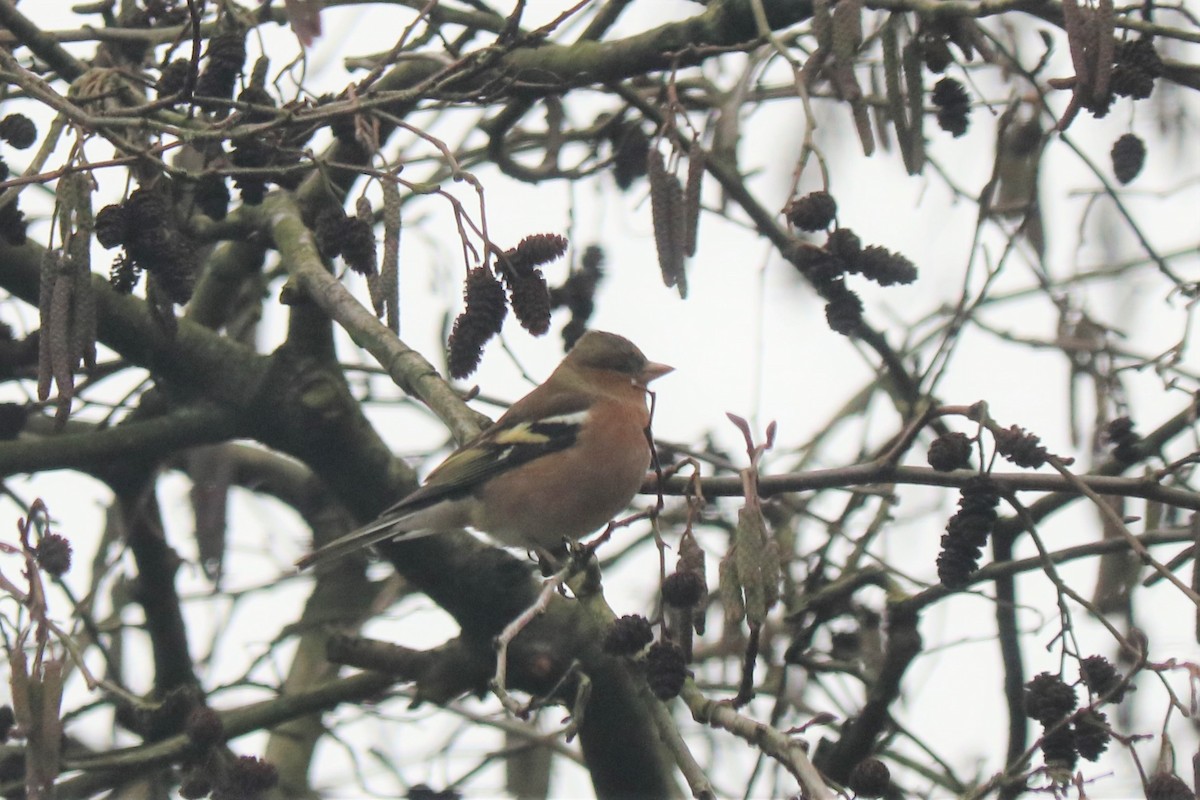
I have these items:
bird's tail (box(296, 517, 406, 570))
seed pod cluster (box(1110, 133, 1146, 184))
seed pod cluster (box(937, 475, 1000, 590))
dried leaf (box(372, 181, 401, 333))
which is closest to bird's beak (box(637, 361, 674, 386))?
bird's tail (box(296, 517, 406, 570))

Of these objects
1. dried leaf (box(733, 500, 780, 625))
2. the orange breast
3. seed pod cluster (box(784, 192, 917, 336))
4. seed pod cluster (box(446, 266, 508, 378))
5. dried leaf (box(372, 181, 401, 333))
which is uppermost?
the orange breast

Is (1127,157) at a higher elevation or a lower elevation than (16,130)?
higher

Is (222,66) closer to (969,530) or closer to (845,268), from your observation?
(845,268)

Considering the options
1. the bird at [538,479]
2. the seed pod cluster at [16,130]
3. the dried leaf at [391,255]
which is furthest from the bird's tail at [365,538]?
the seed pod cluster at [16,130]

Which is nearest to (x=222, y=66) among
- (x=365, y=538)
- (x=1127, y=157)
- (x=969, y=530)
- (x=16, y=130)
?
(x=16, y=130)

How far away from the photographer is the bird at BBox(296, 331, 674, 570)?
4121 mm

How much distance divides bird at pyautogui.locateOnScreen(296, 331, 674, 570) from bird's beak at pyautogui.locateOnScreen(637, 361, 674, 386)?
45 millimetres

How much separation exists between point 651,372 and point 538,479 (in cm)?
78

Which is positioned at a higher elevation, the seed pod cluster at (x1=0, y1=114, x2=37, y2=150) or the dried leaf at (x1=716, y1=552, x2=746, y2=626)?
the seed pod cluster at (x1=0, y1=114, x2=37, y2=150)

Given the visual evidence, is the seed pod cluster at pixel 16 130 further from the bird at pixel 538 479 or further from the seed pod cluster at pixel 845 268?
the seed pod cluster at pixel 845 268

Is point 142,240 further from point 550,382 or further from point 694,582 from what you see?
point 550,382

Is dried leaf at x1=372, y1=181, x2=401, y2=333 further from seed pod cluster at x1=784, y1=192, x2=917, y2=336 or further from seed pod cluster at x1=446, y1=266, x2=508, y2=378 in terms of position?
seed pod cluster at x1=784, y1=192, x2=917, y2=336

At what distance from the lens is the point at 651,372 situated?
201 inches

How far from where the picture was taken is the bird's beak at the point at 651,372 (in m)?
5.06
